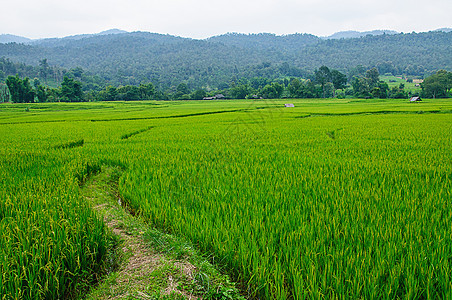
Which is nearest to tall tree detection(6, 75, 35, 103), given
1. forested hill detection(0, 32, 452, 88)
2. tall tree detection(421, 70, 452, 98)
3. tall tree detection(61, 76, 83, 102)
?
tall tree detection(61, 76, 83, 102)

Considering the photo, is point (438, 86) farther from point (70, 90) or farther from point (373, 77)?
point (70, 90)

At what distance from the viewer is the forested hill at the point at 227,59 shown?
121188 millimetres

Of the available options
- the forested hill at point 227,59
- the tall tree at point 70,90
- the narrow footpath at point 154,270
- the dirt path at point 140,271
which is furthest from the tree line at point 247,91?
the narrow footpath at point 154,270

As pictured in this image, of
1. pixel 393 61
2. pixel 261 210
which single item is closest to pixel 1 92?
pixel 261 210

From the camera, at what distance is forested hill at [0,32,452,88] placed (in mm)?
121188

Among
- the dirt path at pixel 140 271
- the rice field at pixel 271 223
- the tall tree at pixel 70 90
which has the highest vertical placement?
the tall tree at pixel 70 90

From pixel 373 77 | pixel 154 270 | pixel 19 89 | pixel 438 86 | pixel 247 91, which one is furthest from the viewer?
pixel 373 77

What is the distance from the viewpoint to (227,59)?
6314 inches

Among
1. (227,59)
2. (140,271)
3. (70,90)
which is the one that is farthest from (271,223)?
(227,59)

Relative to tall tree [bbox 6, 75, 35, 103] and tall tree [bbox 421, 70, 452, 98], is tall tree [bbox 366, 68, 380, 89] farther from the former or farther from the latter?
tall tree [bbox 6, 75, 35, 103]

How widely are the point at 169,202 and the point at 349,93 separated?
75049 millimetres

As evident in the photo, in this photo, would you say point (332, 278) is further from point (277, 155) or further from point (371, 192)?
point (277, 155)

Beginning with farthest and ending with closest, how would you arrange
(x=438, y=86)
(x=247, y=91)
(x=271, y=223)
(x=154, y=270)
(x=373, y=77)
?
1. (x=373, y=77)
2. (x=247, y=91)
3. (x=438, y=86)
4. (x=271, y=223)
5. (x=154, y=270)

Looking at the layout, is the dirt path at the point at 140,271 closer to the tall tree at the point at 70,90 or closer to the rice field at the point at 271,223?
the rice field at the point at 271,223
